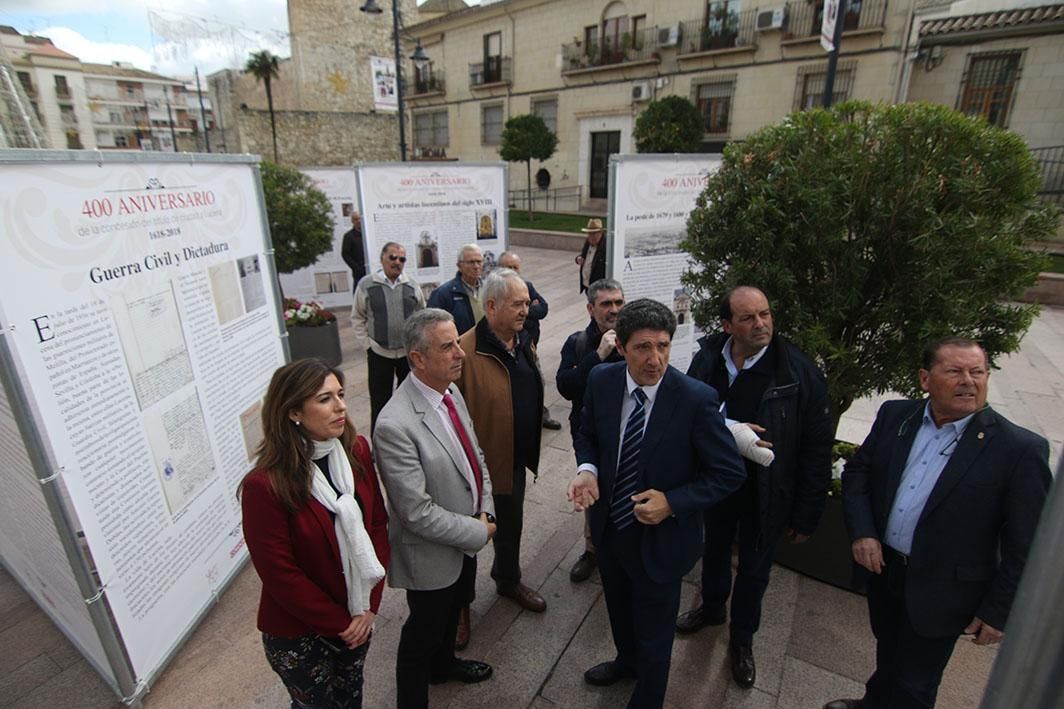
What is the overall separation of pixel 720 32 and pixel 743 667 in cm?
2282

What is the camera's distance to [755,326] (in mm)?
2449

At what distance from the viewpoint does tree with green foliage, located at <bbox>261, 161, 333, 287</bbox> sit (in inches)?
305

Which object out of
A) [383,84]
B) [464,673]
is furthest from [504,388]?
[383,84]

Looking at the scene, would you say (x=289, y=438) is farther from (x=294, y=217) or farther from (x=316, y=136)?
(x=316, y=136)

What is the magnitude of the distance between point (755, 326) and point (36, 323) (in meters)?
2.91

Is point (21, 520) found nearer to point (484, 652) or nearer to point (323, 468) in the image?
point (323, 468)

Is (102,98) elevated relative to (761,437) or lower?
elevated

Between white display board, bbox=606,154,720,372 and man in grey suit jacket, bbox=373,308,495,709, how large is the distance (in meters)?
2.68

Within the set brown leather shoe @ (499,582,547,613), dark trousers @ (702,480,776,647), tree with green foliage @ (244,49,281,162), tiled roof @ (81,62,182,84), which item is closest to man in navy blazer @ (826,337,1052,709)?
dark trousers @ (702,480,776,647)

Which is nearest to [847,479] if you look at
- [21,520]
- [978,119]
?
[978,119]

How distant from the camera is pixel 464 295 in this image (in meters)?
4.53

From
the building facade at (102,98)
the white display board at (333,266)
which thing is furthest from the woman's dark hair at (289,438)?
the building facade at (102,98)

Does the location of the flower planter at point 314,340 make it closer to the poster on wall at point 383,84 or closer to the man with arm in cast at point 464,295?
the man with arm in cast at point 464,295

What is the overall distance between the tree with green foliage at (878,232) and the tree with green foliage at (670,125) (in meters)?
15.1
